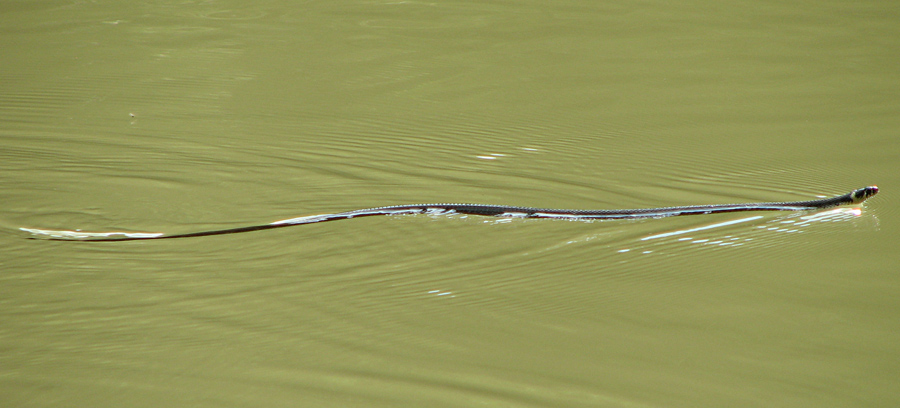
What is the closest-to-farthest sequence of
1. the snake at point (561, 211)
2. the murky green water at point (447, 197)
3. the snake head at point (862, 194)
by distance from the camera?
the murky green water at point (447, 197) < the snake at point (561, 211) < the snake head at point (862, 194)

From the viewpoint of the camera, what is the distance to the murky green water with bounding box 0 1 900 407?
6.38ft

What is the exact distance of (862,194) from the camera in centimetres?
310

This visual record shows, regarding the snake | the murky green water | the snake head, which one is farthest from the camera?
the snake head

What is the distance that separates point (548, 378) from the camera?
189 centimetres

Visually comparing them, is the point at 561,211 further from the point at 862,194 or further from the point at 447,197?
the point at 862,194

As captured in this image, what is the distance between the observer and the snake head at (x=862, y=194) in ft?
10.2

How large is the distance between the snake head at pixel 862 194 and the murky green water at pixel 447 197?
82 millimetres

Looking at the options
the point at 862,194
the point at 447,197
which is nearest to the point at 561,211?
the point at 447,197

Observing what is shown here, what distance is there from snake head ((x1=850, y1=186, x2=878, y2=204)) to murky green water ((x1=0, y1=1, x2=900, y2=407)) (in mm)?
82

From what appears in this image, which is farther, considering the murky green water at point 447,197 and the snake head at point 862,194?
the snake head at point 862,194

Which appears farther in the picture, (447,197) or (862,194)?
(447,197)

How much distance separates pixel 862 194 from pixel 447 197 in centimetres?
180

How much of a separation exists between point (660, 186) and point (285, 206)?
170 centimetres

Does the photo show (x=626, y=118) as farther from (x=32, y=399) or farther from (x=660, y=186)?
(x=32, y=399)
